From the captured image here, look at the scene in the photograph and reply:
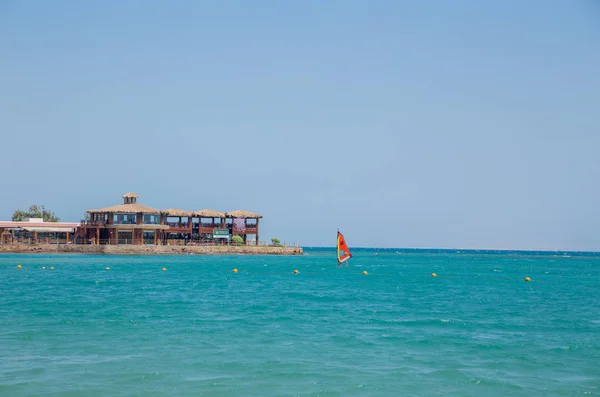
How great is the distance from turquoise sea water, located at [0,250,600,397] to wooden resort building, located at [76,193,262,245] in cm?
4623

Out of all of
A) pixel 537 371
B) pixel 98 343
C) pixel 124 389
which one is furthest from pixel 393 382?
pixel 98 343

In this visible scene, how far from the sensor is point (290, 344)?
19.5m

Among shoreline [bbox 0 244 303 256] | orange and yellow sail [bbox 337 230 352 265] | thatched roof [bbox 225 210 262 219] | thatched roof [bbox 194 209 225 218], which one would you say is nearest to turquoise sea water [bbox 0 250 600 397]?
orange and yellow sail [bbox 337 230 352 265]

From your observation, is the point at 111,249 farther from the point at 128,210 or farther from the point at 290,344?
the point at 290,344

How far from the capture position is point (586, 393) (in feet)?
47.8

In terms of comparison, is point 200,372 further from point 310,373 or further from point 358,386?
point 358,386

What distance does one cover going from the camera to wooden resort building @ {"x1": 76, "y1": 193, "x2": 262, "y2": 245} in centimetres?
8231

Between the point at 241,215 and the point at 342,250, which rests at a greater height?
the point at 241,215

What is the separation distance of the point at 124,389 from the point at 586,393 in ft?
33.9

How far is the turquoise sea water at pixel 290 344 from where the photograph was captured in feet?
48.7

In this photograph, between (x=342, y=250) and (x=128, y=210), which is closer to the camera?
(x=342, y=250)

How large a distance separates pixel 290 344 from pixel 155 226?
6645 cm

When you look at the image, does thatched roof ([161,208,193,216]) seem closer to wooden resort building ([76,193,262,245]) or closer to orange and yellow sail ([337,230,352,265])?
wooden resort building ([76,193,262,245])

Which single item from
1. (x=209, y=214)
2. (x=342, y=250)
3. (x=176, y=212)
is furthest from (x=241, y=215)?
(x=342, y=250)
